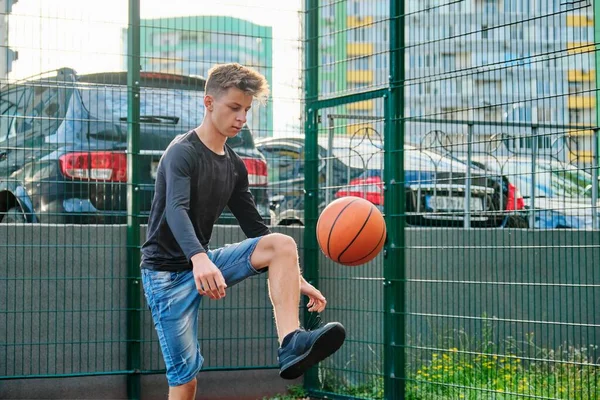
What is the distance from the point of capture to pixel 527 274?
8.29 meters

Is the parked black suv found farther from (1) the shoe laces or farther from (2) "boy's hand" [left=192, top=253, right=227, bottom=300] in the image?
(2) "boy's hand" [left=192, top=253, right=227, bottom=300]

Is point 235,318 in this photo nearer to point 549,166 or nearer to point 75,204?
point 75,204

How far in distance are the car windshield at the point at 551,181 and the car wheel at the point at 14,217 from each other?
13.8 ft

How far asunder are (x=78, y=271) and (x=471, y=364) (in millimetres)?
3400

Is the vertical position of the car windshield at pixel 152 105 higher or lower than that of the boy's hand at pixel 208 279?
higher

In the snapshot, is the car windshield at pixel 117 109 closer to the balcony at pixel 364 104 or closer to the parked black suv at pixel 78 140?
the parked black suv at pixel 78 140

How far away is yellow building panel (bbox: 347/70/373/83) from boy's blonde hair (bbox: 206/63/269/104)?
418cm

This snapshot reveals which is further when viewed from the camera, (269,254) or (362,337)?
(362,337)

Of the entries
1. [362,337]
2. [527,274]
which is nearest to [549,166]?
[527,274]

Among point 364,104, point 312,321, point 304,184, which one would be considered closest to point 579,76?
point 364,104

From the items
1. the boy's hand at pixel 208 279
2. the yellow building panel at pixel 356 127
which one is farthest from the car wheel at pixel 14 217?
the boy's hand at pixel 208 279

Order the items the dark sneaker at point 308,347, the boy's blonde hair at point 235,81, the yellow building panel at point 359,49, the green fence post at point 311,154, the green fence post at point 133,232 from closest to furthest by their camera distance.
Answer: the dark sneaker at point 308,347
the boy's blonde hair at point 235,81
the green fence post at point 133,232
the green fence post at point 311,154
the yellow building panel at point 359,49

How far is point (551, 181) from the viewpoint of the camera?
8.73m

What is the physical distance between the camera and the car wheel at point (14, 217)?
7.91 metres
